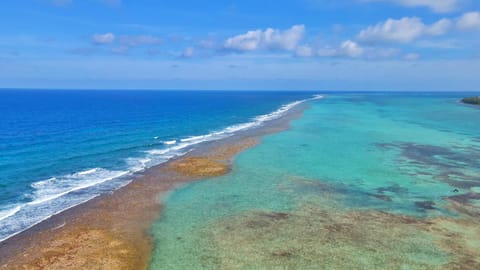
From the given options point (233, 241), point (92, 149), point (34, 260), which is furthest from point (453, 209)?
point (92, 149)

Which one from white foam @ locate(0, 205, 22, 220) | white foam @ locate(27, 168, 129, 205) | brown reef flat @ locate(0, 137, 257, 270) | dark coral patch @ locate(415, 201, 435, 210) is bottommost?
brown reef flat @ locate(0, 137, 257, 270)

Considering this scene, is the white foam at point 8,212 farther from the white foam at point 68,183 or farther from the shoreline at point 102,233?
the shoreline at point 102,233

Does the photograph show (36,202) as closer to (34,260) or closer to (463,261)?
(34,260)

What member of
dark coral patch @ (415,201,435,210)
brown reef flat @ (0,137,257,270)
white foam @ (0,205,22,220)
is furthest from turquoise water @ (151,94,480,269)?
white foam @ (0,205,22,220)

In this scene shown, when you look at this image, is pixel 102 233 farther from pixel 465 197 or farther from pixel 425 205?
pixel 465 197

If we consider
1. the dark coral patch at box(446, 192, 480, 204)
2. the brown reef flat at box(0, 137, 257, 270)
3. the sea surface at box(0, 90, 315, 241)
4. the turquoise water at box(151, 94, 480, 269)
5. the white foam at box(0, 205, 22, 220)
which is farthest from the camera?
the dark coral patch at box(446, 192, 480, 204)

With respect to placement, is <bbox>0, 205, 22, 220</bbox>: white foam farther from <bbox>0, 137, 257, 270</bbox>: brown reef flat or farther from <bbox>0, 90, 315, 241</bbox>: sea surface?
<bbox>0, 137, 257, 270</bbox>: brown reef flat
